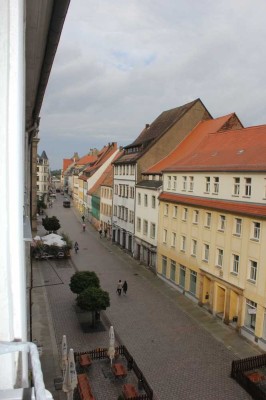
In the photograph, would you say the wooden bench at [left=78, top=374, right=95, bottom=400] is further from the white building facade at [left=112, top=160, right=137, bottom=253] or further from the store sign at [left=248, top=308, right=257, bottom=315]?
the white building facade at [left=112, top=160, right=137, bottom=253]

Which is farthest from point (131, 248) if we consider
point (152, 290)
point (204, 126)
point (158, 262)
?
point (204, 126)

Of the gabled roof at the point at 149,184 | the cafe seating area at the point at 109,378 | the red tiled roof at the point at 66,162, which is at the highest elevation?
the red tiled roof at the point at 66,162

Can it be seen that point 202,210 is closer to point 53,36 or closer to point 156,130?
point 156,130

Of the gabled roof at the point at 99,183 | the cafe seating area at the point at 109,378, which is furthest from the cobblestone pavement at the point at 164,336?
the gabled roof at the point at 99,183

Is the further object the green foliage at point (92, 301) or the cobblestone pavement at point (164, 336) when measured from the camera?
the green foliage at point (92, 301)

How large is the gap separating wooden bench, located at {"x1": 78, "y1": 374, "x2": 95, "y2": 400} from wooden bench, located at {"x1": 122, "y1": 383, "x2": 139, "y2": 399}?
1.16m

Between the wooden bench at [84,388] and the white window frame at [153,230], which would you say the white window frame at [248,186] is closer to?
the wooden bench at [84,388]

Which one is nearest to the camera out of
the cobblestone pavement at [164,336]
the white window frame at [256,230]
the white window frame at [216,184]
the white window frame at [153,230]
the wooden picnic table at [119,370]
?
the wooden picnic table at [119,370]

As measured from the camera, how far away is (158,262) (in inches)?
1216

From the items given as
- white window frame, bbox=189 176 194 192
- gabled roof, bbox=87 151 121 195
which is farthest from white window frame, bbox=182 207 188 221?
gabled roof, bbox=87 151 121 195

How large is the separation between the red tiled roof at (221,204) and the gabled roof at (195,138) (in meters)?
5.27

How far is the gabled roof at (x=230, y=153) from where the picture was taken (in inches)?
822

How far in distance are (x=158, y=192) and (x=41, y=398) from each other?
29.7m

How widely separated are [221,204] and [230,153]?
159 inches
